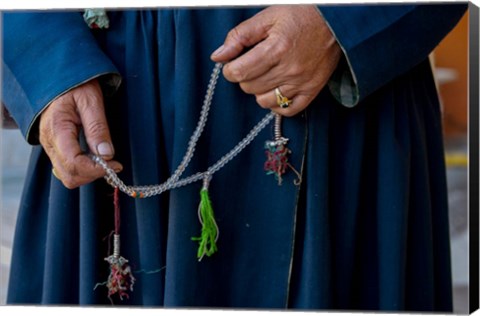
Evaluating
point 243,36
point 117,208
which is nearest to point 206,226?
point 117,208

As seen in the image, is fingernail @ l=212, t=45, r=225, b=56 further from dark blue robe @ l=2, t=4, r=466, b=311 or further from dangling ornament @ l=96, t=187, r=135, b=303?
dangling ornament @ l=96, t=187, r=135, b=303

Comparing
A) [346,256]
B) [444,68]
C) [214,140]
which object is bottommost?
[346,256]

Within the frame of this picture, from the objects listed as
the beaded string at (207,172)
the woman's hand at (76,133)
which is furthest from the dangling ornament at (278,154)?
the woman's hand at (76,133)

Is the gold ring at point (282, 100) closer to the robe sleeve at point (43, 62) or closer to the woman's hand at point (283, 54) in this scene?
the woman's hand at point (283, 54)

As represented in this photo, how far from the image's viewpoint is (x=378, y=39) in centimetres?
67

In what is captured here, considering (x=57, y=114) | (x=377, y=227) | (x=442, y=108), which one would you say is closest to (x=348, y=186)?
(x=377, y=227)

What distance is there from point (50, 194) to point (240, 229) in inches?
9.1

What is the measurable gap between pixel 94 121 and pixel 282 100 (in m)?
0.19

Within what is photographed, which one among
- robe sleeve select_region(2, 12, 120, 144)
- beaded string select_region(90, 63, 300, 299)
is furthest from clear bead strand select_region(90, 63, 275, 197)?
robe sleeve select_region(2, 12, 120, 144)

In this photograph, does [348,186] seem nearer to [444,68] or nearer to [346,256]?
[346,256]

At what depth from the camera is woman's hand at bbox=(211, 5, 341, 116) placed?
2.13ft

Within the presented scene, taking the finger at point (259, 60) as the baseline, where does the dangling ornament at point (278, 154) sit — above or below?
below

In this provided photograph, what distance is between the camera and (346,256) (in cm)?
75

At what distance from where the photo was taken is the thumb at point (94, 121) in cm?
68
